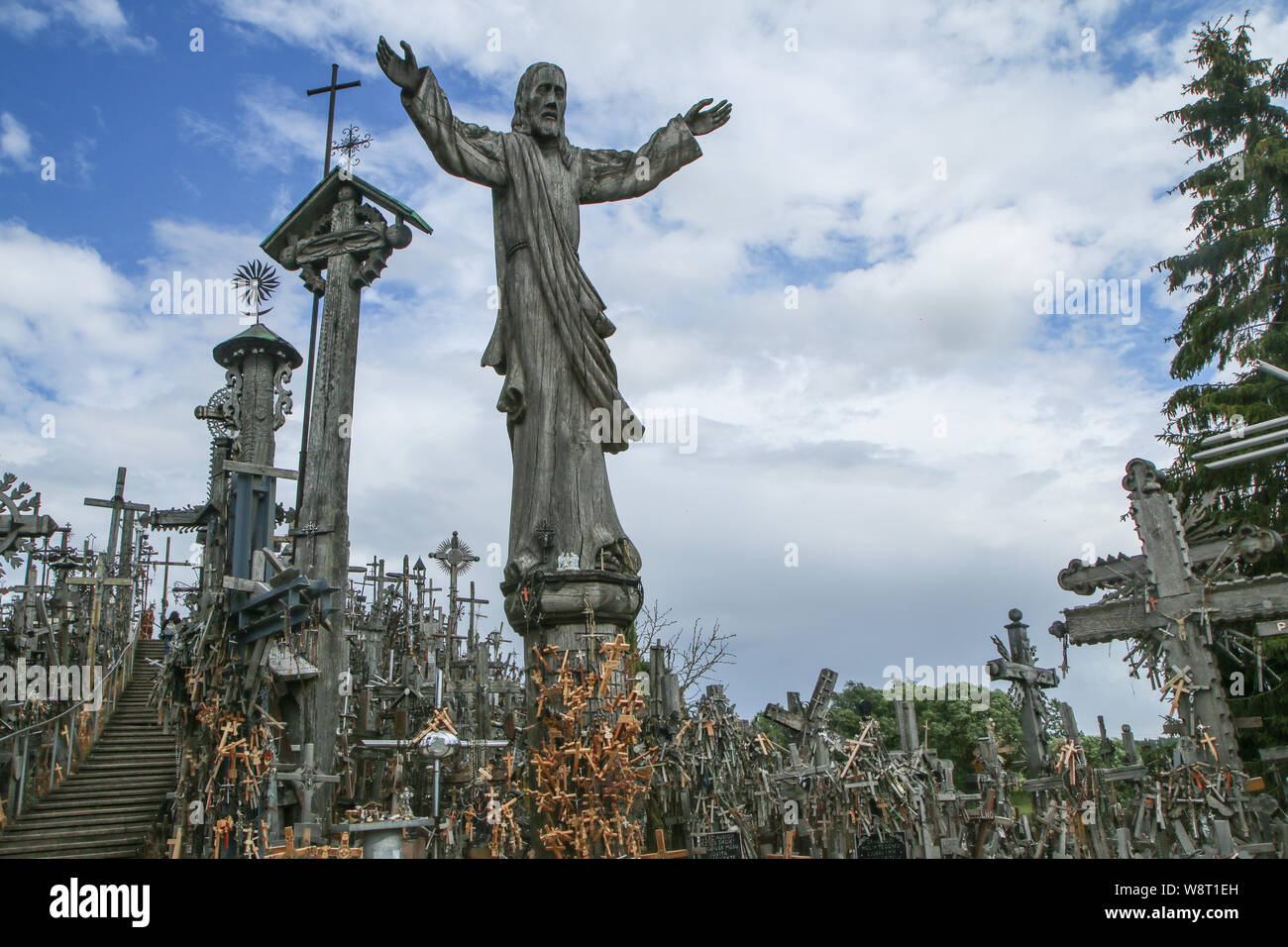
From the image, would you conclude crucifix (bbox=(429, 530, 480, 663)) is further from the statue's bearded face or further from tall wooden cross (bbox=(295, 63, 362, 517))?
the statue's bearded face

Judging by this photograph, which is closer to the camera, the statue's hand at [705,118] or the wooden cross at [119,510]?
the statue's hand at [705,118]

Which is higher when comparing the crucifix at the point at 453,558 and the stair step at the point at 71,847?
the crucifix at the point at 453,558

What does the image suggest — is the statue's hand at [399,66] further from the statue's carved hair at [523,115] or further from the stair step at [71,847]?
the stair step at [71,847]

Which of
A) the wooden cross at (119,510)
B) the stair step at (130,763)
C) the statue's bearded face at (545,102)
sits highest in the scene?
the wooden cross at (119,510)

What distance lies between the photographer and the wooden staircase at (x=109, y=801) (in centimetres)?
1053

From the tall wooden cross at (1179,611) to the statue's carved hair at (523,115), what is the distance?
19.3 feet

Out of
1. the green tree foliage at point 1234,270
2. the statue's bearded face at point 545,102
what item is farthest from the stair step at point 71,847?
the green tree foliage at point 1234,270

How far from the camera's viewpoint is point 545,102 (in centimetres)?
548

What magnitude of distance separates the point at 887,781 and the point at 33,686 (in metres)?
11.5

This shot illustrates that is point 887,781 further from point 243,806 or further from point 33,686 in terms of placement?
point 33,686

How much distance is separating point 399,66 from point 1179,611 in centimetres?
744

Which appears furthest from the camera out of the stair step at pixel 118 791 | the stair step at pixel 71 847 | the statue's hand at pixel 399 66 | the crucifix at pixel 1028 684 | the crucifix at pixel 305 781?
the stair step at pixel 118 791

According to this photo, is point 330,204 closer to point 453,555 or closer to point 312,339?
point 312,339
